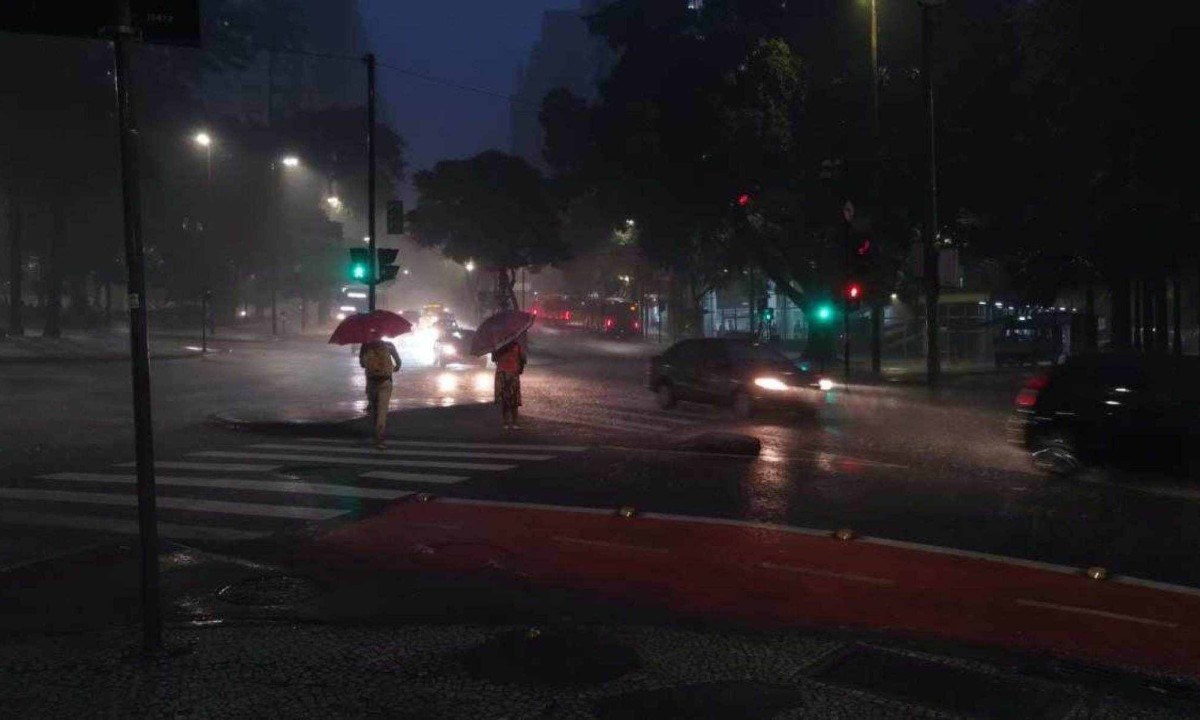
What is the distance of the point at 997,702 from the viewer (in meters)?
5.32

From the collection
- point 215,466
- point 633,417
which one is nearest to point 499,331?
point 633,417

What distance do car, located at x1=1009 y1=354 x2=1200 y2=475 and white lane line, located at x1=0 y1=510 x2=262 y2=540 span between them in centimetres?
961

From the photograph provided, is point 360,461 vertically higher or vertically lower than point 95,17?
lower

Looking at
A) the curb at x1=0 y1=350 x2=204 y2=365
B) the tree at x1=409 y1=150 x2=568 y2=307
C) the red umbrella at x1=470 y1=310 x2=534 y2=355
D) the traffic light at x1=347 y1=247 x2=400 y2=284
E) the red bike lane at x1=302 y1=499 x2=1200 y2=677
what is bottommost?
the red bike lane at x1=302 y1=499 x2=1200 y2=677

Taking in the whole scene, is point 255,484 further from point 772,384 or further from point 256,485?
point 772,384

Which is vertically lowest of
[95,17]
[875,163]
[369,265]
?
[369,265]

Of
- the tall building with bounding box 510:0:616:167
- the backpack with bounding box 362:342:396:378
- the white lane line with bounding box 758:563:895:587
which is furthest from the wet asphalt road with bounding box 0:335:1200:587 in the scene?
the tall building with bounding box 510:0:616:167

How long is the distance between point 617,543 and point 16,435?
12.7 m

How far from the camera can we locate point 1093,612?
23.5 ft

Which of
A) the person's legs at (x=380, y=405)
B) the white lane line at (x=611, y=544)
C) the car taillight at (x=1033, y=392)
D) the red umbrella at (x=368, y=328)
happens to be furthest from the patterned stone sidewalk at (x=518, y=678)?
the red umbrella at (x=368, y=328)

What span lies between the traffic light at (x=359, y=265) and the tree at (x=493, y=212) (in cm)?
3994

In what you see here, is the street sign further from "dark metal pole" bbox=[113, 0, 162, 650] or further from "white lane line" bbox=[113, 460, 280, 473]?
"white lane line" bbox=[113, 460, 280, 473]

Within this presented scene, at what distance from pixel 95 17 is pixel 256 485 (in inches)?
306

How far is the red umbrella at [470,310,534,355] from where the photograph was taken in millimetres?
17938
